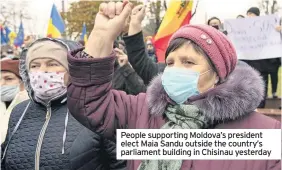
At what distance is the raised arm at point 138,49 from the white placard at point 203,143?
875 mm

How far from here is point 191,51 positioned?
5.09ft

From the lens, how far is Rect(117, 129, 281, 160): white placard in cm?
148

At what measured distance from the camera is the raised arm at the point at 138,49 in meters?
2.34

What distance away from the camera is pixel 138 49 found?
2.67 metres

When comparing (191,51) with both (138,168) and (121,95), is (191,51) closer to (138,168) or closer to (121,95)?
(121,95)

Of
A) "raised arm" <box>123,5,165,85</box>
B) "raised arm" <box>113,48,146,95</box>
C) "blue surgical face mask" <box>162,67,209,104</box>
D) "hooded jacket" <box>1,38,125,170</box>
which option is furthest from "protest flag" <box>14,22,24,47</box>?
"blue surgical face mask" <box>162,67,209,104</box>

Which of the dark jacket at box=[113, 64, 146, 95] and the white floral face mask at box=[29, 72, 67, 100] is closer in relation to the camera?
the white floral face mask at box=[29, 72, 67, 100]

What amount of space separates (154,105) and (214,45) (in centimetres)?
31

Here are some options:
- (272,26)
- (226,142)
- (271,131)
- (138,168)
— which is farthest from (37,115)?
(272,26)

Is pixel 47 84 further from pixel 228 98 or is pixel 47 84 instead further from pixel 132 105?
pixel 228 98

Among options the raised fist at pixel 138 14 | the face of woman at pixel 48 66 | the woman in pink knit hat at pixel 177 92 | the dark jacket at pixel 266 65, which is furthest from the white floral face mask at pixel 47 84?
the dark jacket at pixel 266 65

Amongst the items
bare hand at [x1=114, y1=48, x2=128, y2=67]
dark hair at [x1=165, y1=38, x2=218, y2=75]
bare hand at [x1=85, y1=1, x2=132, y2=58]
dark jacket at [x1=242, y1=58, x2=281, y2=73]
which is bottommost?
dark jacket at [x1=242, y1=58, x2=281, y2=73]

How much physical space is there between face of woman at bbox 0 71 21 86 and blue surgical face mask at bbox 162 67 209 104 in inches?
74.4

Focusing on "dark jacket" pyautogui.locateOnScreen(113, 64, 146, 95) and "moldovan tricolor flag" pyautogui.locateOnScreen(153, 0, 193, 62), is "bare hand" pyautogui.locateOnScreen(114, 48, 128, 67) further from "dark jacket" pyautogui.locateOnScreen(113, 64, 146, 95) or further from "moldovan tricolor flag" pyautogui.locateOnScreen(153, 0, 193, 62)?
"moldovan tricolor flag" pyautogui.locateOnScreen(153, 0, 193, 62)
